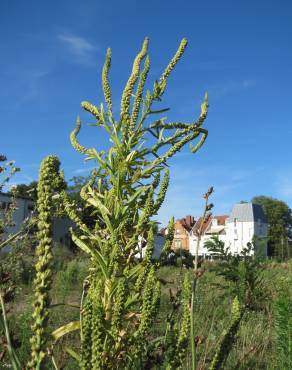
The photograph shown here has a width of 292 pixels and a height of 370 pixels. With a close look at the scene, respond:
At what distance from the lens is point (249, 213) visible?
69.7 metres

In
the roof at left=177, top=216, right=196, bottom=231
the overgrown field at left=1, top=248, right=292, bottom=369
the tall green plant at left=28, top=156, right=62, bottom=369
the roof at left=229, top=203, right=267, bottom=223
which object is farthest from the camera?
the roof at left=229, top=203, right=267, bottom=223

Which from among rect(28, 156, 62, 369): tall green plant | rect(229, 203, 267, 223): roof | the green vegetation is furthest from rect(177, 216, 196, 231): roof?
rect(229, 203, 267, 223): roof

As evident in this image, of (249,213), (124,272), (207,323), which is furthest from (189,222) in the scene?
(249,213)

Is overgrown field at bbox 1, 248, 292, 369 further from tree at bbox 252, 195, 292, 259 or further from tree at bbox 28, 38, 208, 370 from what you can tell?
tree at bbox 252, 195, 292, 259

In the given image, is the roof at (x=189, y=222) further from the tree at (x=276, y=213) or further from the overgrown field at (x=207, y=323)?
the tree at (x=276, y=213)

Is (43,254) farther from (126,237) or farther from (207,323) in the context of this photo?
(207,323)

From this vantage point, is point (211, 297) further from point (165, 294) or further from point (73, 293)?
point (73, 293)

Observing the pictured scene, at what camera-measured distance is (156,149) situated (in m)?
3.12

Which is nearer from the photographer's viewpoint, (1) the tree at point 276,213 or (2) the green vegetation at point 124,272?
(2) the green vegetation at point 124,272

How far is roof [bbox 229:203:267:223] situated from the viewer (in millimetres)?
69106

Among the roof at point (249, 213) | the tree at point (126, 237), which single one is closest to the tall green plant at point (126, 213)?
the tree at point (126, 237)

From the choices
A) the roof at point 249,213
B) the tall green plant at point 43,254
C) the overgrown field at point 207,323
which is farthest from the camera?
the roof at point 249,213

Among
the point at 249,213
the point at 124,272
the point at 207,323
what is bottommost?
the point at 207,323

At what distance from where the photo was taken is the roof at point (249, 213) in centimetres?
6911
